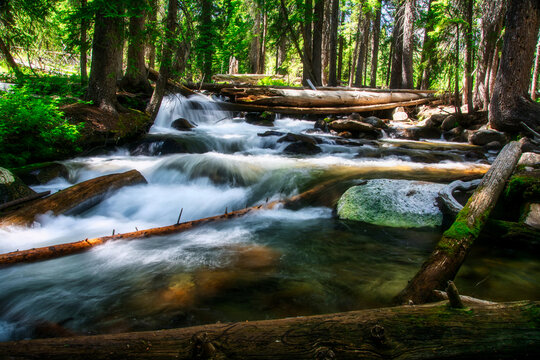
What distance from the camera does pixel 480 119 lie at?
13.3 meters

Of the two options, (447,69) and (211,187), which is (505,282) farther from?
(447,69)

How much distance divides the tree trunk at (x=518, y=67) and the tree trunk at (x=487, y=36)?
10.5 feet

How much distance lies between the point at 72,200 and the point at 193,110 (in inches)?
383

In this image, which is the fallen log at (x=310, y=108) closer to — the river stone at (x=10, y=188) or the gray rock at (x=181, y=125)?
the gray rock at (x=181, y=125)

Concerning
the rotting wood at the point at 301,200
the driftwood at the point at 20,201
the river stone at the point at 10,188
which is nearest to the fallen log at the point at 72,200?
the driftwood at the point at 20,201

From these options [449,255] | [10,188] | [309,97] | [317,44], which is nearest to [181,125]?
[309,97]

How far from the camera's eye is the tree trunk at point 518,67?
874 centimetres

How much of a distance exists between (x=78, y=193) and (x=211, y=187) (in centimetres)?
278

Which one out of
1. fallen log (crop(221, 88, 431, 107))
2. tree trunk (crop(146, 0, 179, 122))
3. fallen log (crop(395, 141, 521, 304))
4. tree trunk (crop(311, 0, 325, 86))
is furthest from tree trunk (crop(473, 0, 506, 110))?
fallen log (crop(395, 141, 521, 304))

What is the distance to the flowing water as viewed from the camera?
120 inches

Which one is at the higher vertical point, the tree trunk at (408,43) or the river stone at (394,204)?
the tree trunk at (408,43)

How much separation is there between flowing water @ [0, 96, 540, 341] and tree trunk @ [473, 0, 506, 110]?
775 centimetres

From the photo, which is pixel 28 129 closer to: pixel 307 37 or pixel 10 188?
pixel 10 188

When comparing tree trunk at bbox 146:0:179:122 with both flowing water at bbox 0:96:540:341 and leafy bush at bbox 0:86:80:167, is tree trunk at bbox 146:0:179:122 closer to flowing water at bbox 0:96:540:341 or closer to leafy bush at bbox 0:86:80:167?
leafy bush at bbox 0:86:80:167
